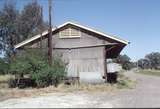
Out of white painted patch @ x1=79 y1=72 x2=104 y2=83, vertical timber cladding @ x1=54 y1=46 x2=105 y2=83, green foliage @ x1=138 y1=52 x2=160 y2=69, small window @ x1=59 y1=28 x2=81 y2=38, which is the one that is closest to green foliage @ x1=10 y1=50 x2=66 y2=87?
white painted patch @ x1=79 y1=72 x2=104 y2=83

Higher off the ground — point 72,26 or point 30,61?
point 72,26

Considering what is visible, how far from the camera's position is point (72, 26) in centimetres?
2791

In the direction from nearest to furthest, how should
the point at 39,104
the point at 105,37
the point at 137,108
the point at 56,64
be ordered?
the point at 137,108 → the point at 39,104 → the point at 56,64 → the point at 105,37

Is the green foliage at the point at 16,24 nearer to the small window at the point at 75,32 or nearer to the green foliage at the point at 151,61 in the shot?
the small window at the point at 75,32

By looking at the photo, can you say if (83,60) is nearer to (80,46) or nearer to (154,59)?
(80,46)

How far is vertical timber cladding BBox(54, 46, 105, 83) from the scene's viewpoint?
26891mm

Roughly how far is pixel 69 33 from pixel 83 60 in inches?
103

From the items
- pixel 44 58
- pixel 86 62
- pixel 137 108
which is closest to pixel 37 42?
pixel 44 58

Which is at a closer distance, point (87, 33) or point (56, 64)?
point (56, 64)

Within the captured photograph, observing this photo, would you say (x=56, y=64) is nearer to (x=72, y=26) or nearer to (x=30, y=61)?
→ (x=30, y=61)

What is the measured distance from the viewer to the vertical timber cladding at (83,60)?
88.2 ft

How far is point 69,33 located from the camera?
91.6 ft

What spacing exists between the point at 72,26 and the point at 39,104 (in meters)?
13.7

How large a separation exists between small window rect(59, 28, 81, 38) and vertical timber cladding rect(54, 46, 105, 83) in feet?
3.93
